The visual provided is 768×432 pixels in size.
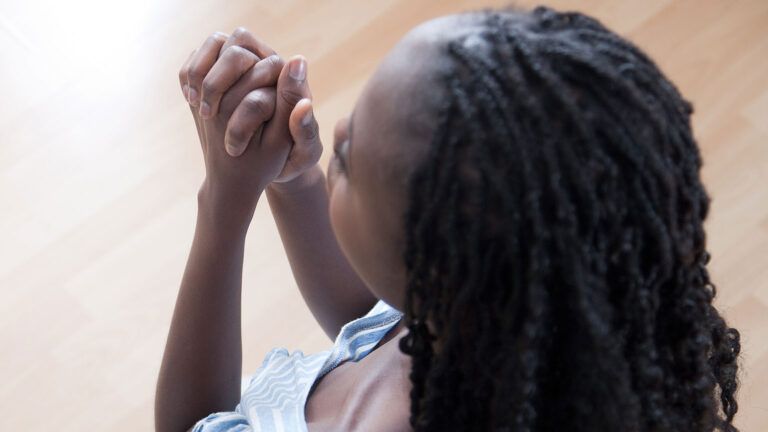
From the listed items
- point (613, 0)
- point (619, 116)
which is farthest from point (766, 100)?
point (619, 116)

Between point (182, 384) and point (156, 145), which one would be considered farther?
point (156, 145)

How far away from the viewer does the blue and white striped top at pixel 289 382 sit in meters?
0.81

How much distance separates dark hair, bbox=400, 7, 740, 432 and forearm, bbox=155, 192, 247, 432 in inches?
13.9

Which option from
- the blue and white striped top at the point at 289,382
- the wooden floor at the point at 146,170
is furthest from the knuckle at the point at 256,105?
the wooden floor at the point at 146,170

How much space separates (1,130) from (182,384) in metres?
0.91

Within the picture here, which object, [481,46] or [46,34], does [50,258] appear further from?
[481,46]

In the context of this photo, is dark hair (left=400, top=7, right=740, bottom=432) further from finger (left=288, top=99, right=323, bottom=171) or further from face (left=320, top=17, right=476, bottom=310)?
finger (left=288, top=99, right=323, bottom=171)

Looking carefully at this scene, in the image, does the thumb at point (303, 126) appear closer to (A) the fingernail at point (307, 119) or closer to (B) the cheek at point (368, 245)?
(A) the fingernail at point (307, 119)

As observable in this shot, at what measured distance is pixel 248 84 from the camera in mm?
791

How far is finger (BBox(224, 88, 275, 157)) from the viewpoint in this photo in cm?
76

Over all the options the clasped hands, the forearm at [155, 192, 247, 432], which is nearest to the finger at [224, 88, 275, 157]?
the clasped hands

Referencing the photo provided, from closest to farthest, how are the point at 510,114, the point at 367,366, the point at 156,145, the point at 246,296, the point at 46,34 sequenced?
the point at 510,114 → the point at 367,366 → the point at 246,296 → the point at 156,145 → the point at 46,34

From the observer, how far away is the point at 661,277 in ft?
1.81

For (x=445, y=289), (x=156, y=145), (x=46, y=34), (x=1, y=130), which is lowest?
(x=445, y=289)
